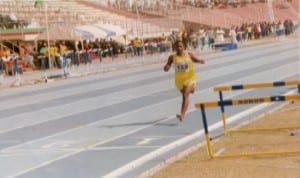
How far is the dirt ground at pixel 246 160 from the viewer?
9156mm

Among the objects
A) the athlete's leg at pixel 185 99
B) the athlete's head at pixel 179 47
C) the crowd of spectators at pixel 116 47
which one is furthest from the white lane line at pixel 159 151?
the crowd of spectators at pixel 116 47

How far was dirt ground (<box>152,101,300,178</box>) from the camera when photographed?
30.0 ft

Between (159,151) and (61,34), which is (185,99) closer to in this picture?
(159,151)

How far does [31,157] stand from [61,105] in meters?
9.70

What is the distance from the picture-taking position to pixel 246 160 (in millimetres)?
9953

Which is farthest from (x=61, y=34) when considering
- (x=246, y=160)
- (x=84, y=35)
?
(x=246, y=160)

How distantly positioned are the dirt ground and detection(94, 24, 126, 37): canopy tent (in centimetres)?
3755

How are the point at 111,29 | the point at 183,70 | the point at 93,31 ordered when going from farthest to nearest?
1. the point at 111,29
2. the point at 93,31
3. the point at 183,70

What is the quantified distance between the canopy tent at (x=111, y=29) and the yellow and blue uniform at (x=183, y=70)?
113 feet

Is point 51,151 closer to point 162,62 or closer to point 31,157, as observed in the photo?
point 31,157

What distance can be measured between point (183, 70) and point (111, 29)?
35.8 m

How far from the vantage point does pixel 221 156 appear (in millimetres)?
10219

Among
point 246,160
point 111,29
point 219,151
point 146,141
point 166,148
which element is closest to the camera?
point 246,160

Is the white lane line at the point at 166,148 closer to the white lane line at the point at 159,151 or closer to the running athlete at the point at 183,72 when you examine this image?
the white lane line at the point at 159,151
